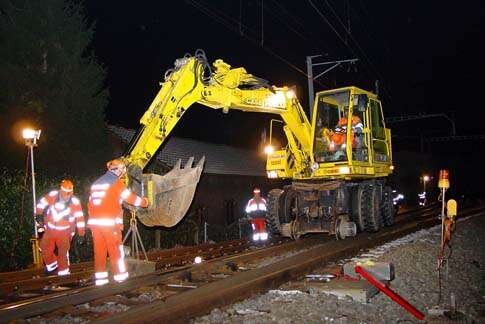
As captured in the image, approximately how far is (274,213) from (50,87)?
7.95 metres

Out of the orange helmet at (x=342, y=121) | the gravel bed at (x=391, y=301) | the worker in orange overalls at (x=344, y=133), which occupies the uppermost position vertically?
the orange helmet at (x=342, y=121)

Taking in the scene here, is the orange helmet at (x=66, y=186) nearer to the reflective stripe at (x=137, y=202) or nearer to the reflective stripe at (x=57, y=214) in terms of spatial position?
the reflective stripe at (x=57, y=214)

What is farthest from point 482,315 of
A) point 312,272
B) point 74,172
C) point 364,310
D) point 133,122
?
point 133,122

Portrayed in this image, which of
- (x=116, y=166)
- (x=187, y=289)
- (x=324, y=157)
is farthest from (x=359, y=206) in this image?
(x=116, y=166)

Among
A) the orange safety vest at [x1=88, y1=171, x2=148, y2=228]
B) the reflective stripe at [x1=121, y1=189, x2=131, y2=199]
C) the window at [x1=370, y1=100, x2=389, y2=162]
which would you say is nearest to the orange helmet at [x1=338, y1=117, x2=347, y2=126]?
the window at [x1=370, y1=100, x2=389, y2=162]

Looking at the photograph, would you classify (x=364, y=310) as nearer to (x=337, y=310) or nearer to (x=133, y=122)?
(x=337, y=310)

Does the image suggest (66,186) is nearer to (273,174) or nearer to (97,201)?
(97,201)

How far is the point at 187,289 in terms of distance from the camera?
24.4 feet

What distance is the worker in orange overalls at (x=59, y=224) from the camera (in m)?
9.61

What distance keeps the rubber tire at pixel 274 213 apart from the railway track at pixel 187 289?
110 inches

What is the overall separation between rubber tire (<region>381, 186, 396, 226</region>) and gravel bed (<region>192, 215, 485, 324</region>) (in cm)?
435

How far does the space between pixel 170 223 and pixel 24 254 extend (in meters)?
5.20

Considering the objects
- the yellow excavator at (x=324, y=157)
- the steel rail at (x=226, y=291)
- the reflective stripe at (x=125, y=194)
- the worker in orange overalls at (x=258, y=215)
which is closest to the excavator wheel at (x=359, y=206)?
the yellow excavator at (x=324, y=157)

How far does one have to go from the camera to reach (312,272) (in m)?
8.90
